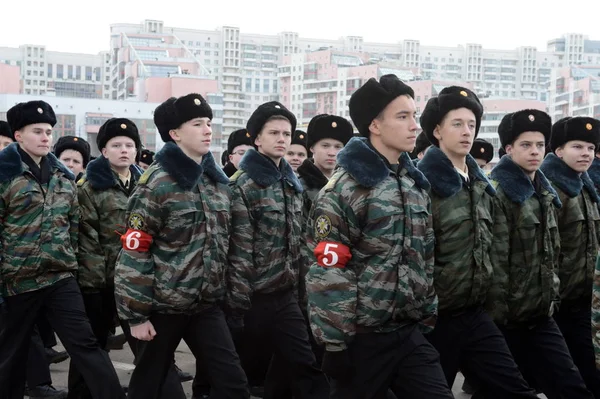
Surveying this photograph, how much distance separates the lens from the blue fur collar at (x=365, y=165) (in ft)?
14.9

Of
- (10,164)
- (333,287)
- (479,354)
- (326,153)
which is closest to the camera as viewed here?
(333,287)

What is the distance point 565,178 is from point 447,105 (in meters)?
1.36

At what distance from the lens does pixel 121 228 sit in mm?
7062

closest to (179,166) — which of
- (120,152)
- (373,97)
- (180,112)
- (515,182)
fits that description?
(180,112)

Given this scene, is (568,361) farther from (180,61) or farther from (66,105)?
Result: (180,61)

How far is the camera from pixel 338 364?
14.5 ft

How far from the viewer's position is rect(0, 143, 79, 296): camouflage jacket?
6.20 m

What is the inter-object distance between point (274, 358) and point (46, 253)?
1648mm

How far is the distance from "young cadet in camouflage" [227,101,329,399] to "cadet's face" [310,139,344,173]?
3.70 feet

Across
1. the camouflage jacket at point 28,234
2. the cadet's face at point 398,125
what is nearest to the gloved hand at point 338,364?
the cadet's face at point 398,125

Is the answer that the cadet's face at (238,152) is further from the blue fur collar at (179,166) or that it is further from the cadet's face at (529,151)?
the cadet's face at (529,151)

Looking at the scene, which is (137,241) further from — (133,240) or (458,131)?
(458,131)

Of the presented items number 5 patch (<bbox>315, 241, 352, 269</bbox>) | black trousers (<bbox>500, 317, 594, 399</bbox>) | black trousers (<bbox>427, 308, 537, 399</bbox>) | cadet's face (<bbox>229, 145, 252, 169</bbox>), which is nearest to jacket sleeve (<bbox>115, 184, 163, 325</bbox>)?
number 5 patch (<bbox>315, 241, 352, 269</bbox>)

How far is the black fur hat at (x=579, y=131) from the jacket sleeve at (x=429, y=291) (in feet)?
6.82
